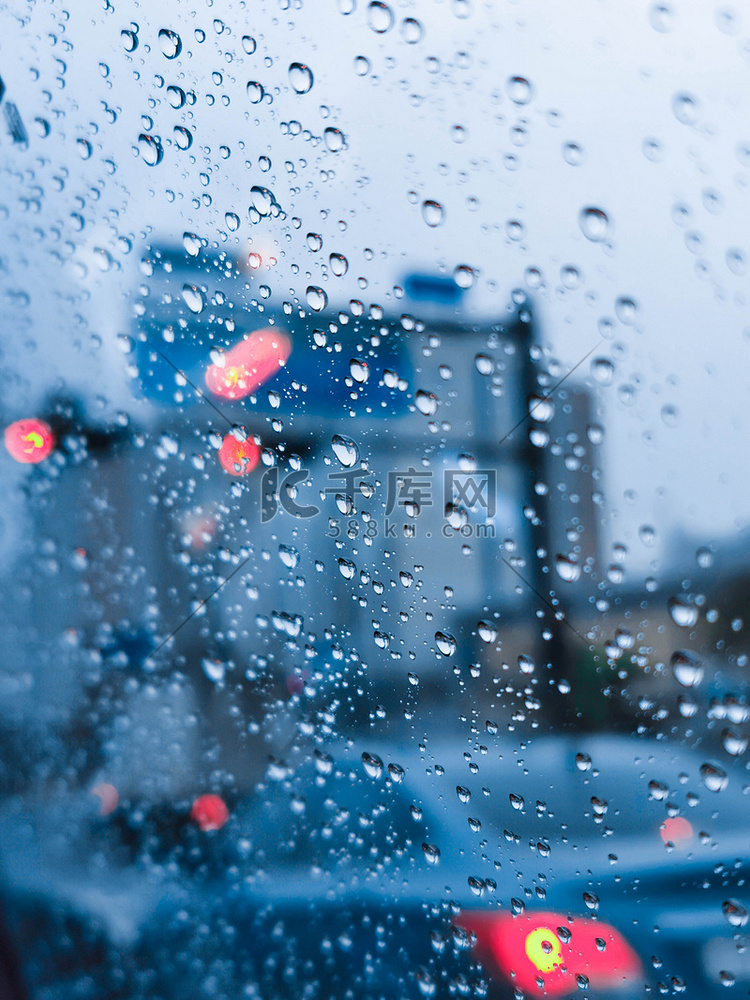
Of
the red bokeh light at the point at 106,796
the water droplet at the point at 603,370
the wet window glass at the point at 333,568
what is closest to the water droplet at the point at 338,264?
the wet window glass at the point at 333,568

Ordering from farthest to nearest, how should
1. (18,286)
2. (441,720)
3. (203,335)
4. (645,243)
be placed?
(18,286) → (203,335) → (441,720) → (645,243)

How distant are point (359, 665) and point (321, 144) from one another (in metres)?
0.56

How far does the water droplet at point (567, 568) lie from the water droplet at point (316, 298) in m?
0.36

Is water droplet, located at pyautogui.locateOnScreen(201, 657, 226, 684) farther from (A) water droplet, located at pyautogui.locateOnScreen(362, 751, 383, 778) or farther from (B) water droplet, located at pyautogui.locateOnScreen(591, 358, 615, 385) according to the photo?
(B) water droplet, located at pyautogui.locateOnScreen(591, 358, 615, 385)

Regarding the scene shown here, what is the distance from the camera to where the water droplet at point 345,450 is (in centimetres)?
66

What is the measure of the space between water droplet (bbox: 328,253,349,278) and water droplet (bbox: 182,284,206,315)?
19cm

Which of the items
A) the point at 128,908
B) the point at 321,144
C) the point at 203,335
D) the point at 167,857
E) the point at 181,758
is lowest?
the point at 128,908

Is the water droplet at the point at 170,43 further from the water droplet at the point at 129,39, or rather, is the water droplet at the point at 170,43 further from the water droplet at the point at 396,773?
the water droplet at the point at 396,773

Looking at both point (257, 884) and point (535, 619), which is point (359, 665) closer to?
point (535, 619)

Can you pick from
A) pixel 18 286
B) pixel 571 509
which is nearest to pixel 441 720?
pixel 571 509

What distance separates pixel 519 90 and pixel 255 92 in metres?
0.30

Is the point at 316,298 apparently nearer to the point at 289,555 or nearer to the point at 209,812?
the point at 289,555

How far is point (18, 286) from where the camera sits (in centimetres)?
84

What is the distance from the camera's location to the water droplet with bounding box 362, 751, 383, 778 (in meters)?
0.66
